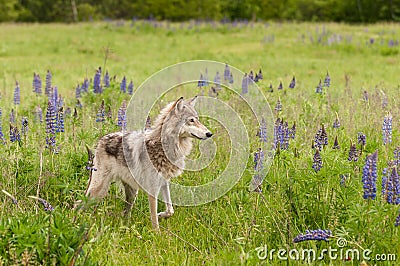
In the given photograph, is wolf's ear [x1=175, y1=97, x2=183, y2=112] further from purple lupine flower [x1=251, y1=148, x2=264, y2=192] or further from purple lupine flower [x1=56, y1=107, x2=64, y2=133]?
purple lupine flower [x1=56, y1=107, x2=64, y2=133]

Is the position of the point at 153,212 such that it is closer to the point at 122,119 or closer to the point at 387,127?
the point at 122,119

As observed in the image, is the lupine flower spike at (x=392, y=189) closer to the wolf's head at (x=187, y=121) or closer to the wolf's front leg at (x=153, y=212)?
the wolf's head at (x=187, y=121)

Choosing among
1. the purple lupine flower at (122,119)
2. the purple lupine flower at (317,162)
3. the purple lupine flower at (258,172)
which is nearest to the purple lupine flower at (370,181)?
the purple lupine flower at (317,162)

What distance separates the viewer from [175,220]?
4.77 metres

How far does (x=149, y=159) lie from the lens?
472cm

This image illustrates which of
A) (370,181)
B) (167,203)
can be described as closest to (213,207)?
(167,203)

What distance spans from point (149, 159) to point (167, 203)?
1.42ft

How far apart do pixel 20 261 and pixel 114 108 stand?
166 inches

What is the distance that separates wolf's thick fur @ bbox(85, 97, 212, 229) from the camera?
466 centimetres

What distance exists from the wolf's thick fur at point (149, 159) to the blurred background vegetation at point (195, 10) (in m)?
34.9

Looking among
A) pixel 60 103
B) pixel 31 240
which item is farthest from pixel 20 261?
pixel 60 103

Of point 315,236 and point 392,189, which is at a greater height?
point 392,189

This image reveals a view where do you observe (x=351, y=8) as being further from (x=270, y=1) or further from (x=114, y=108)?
(x=114, y=108)

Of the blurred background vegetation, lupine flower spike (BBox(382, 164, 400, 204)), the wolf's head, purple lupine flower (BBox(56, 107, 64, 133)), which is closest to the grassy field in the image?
lupine flower spike (BBox(382, 164, 400, 204))
